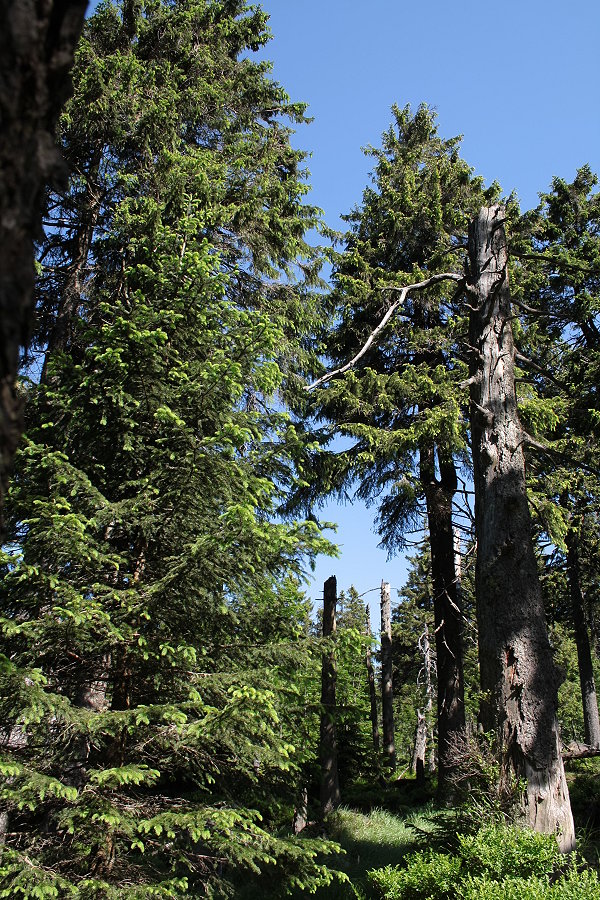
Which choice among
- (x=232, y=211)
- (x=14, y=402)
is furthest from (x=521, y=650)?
(x=232, y=211)

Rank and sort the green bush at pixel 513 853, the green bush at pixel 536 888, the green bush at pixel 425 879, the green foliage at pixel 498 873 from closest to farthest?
the green bush at pixel 536 888
the green foliage at pixel 498 873
the green bush at pixel 513 853
the green bush at pixel 425 879

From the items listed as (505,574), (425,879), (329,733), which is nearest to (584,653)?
→ (329,733)

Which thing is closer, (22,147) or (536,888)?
(22,147)

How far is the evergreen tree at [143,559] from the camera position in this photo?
5027mm

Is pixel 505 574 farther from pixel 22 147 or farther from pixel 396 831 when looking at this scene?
pixel 396 831

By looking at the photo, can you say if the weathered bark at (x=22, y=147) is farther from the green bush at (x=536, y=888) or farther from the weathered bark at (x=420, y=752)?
the weathered bark at (x=420, y=752)

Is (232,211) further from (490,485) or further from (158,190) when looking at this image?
(490,485)

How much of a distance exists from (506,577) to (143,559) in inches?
139

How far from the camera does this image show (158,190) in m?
8.82

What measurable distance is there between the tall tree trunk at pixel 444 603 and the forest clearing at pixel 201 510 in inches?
2.4

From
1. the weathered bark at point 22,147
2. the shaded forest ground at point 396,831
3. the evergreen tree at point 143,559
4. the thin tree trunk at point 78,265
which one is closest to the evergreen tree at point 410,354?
the shaded forest ground at point 396,831

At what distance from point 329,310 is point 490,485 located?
8014 mm

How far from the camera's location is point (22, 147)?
1261mm

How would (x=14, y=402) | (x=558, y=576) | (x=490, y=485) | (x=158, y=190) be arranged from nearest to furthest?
(x=14, y=402) < (x=490, y=485) < (x=158, y=190) < (x=558, y=576)
